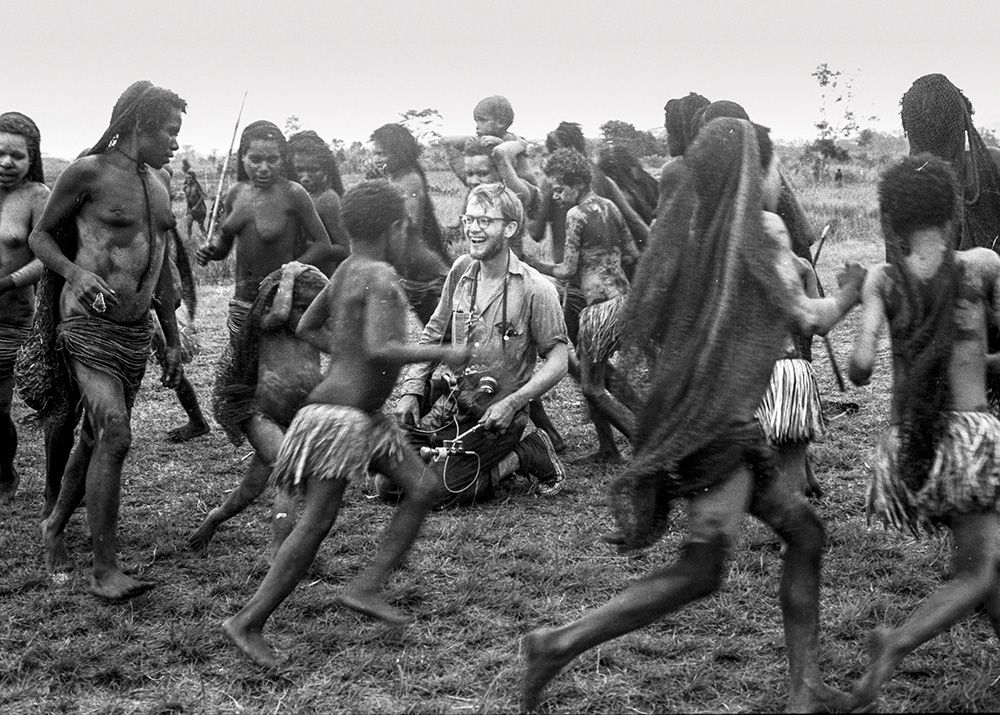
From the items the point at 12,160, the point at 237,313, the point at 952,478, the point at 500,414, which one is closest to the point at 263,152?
the point at 237,313

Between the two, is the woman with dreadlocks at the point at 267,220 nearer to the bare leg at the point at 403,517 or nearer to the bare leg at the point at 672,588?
the bare leg at the point at 403,517

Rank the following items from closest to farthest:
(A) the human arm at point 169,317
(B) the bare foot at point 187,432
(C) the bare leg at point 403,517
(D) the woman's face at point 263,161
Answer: (C) the bare leg at point 403,517, (A) the human arm at point 169,317, (D) the woman's face at point 263,161, (B) the bare foot at point 187,432

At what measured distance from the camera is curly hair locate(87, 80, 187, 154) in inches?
184

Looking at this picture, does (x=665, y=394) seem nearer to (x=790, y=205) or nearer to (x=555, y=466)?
(x=790, y=205)

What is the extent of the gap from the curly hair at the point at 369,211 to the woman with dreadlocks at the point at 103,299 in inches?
47.3

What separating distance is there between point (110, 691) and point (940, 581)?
3176mm

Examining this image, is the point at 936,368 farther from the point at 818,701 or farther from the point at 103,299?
the point at 103,299

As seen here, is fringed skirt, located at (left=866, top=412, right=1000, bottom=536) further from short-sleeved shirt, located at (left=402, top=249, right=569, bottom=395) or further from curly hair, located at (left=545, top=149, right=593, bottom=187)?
curly hair, located at (left=545, top=149, right=593, bottom=187)

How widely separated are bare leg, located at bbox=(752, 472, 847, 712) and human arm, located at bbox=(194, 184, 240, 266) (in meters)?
3.71

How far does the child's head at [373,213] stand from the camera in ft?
12.9

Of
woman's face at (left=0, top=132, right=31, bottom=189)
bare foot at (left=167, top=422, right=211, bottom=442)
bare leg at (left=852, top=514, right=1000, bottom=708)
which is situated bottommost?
bare foot at (left=167, top=422, right=211, bottom=442)

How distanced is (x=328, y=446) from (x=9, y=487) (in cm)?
291

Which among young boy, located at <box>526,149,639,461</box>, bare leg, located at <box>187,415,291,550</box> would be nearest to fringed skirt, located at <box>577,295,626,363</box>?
young boy, located at <box>526,149,639,461</box>

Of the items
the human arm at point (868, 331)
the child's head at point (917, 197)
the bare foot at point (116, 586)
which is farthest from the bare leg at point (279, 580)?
the child's head at point (917, 197)
